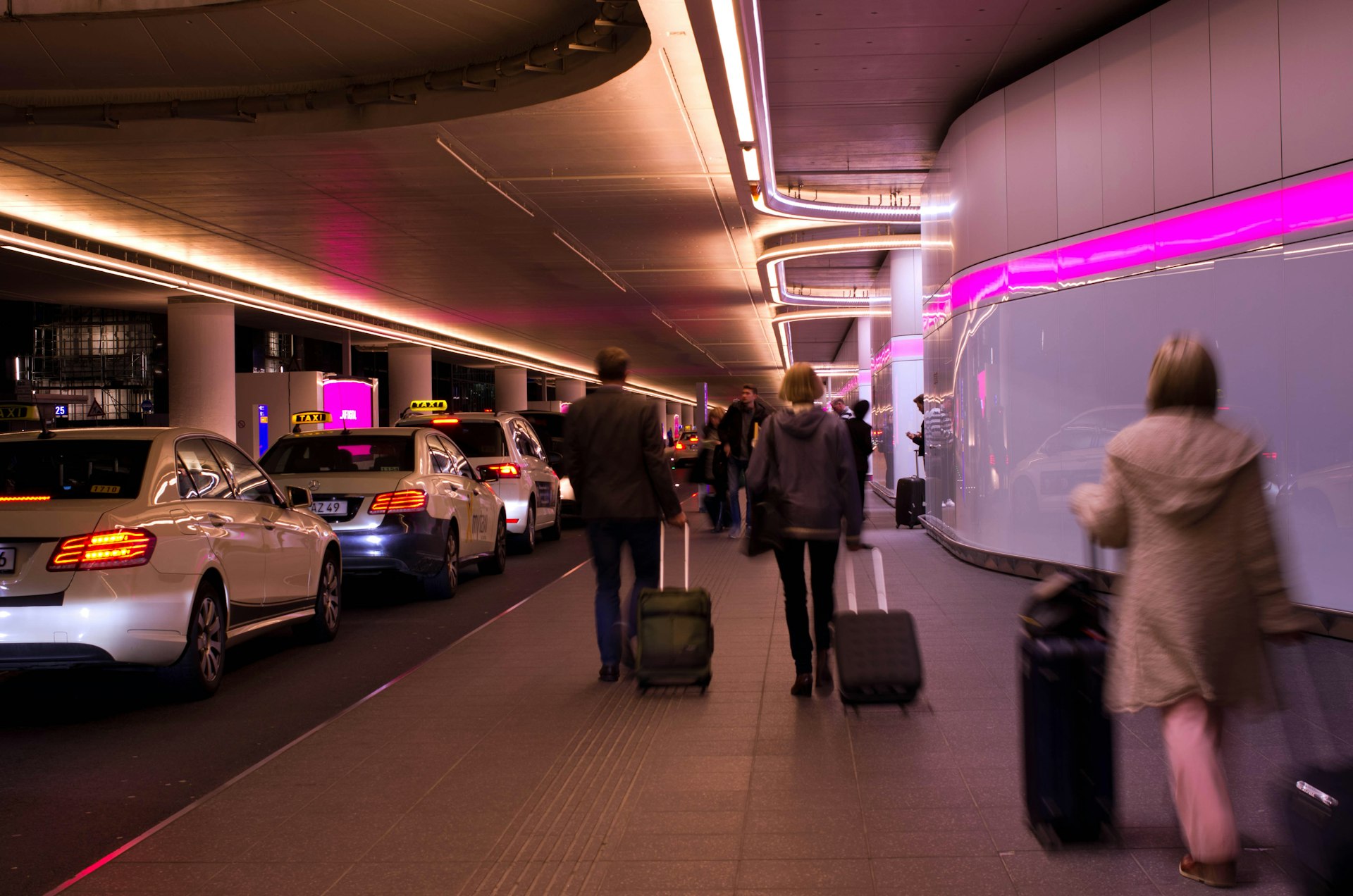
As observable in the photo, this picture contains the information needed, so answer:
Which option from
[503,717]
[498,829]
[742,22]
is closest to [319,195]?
[742,22]

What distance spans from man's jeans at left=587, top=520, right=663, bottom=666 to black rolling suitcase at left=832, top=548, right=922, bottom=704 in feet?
4.69

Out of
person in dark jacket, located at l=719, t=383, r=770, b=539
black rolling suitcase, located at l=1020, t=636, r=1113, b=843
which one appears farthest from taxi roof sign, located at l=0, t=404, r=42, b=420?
black rolling suitcase, located at l=1020, t=636, r=1113, b=843

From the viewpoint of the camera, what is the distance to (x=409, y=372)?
48.2 metres

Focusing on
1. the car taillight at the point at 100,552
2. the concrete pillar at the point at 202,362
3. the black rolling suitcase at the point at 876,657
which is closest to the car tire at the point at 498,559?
the car taillight at the point at 100,552

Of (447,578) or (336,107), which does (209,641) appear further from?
(336,107)

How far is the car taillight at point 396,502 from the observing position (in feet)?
37.6

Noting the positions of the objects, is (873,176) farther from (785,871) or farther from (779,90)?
(785,871)

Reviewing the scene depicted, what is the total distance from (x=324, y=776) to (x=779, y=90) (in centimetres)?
1065

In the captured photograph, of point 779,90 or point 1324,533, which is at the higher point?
point 779,90

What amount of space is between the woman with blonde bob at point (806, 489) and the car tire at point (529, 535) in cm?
1008

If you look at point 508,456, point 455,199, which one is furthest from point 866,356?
point 508,456

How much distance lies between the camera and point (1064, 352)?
12.1m

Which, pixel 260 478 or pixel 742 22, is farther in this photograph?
pixel 742 22

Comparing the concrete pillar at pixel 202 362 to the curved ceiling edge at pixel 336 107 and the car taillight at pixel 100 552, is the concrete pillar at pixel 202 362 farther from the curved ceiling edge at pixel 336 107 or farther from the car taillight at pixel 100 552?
the car taillight at pixel 100 552
